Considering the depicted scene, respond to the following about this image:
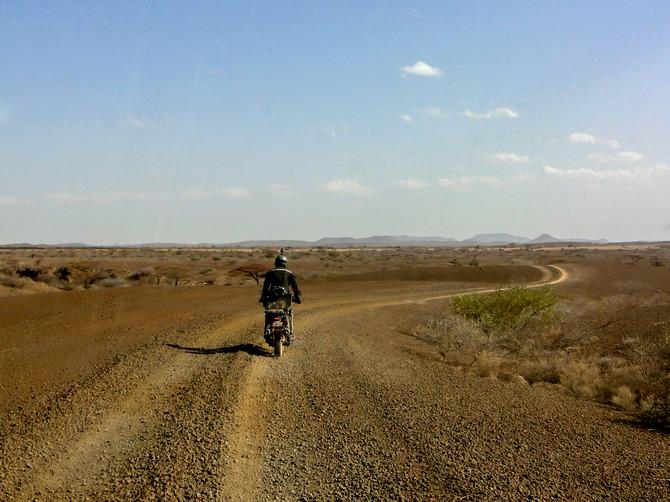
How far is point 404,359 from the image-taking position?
12.5 m

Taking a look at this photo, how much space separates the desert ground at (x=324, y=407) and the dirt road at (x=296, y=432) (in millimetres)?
31

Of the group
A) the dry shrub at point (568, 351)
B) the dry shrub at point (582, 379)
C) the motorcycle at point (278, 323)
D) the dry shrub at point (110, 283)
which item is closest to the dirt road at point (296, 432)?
the motorcycle at point (278, 323)

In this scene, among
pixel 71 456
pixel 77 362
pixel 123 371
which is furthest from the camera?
pixel 77 362

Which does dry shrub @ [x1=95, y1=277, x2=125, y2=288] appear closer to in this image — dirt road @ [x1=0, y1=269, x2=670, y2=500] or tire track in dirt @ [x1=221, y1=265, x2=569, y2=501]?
dirt road @ [x1=0, y1=269, x2=670, y2=500]

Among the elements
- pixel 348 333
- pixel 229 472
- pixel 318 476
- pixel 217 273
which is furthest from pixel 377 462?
pixel 217 273

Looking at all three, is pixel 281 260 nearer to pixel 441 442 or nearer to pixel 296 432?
pixel 296 432

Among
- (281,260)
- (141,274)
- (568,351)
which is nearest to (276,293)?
(281,260)

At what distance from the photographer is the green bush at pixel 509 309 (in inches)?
742

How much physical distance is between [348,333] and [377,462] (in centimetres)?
945

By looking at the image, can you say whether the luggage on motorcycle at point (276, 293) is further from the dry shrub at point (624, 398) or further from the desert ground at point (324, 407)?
the dry shrub at point (624, 398)

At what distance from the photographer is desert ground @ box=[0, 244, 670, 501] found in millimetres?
5691

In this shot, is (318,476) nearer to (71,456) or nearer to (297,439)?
(297,439)

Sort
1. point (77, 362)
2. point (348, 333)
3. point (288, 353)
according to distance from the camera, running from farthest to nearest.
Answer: point (348, 333) → point (288, 353) → point (77, 362)

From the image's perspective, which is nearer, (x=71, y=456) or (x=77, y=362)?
(x=71, y=456)
